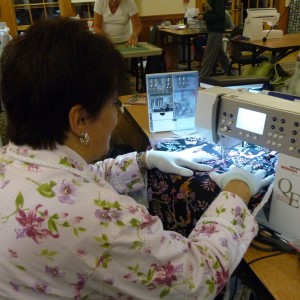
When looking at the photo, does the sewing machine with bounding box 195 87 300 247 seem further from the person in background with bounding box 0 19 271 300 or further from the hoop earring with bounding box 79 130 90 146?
the hoop earring with bounding box 79 130 90 146

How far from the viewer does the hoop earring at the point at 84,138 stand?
73 centimetres

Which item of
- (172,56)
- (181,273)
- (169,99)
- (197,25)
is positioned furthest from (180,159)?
(172,56)

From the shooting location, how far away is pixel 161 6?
6.69 m

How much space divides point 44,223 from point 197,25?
5.46 m

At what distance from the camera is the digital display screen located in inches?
36.7

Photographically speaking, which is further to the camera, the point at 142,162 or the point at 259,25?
the point at 259,25

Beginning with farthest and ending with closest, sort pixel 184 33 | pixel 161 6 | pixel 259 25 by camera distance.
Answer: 1. pixel 161 6
2. pixel 184 33
3. pixel 259 25

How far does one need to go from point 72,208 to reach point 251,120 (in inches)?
23.4

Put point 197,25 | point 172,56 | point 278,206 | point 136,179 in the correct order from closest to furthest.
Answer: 1. point 278,206
2. point 136,179
3. point 197,25
4. point 172,56

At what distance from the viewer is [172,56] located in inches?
256

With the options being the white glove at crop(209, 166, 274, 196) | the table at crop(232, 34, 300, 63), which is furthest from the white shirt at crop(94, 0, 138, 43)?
the white glove at crop(209, 166, 274, 196)

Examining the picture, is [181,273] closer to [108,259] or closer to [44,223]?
[108,259]

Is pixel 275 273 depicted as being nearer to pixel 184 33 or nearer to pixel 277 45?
pixel 277 45

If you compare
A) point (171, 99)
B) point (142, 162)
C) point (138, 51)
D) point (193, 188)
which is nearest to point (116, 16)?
point (138, 51)
